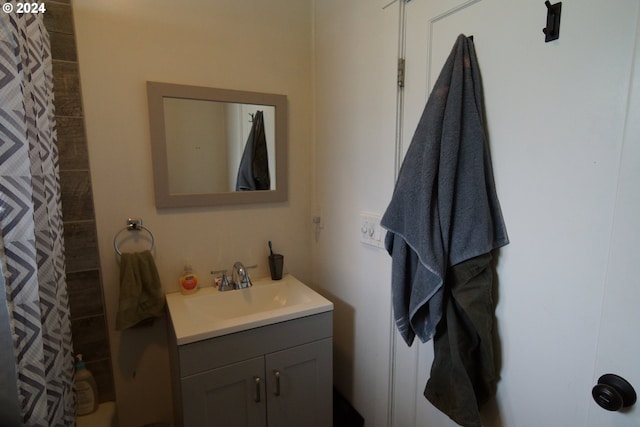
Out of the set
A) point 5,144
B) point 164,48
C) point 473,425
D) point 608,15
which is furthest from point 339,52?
point 473,425

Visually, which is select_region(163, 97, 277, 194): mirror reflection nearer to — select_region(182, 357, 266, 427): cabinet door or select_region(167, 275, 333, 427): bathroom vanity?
select_region(167, 275, 333, 427): bathroom vanity

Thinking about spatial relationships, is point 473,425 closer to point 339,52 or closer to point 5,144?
point 5,144

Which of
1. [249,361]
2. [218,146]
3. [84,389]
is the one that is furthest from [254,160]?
[84,389]

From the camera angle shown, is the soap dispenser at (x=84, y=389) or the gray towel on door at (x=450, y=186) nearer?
the gray towel on door at (x=450, y=186)

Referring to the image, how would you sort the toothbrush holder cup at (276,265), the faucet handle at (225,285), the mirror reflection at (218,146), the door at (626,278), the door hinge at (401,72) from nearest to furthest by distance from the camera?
the door at (626,278), the door hinge at (401,72), the mirror reflection at (218,146), the faucet handle at (225,285), the toothbrush holder cup at (276,265)

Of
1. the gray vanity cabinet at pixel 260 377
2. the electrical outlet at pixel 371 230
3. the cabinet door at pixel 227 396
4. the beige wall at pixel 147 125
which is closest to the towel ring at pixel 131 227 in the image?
the beige wall at pixel 147 125

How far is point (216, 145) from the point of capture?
162cm

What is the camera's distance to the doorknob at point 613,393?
0.69 metres

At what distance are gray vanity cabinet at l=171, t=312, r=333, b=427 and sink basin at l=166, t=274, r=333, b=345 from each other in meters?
0.04

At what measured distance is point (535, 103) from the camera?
845 mm

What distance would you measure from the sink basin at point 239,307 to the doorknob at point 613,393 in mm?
963

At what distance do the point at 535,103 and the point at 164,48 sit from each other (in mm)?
1513

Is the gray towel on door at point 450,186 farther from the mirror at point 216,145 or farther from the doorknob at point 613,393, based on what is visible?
the mirror at point 216,145

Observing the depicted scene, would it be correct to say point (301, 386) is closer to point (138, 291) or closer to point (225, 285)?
point (225, 285)
